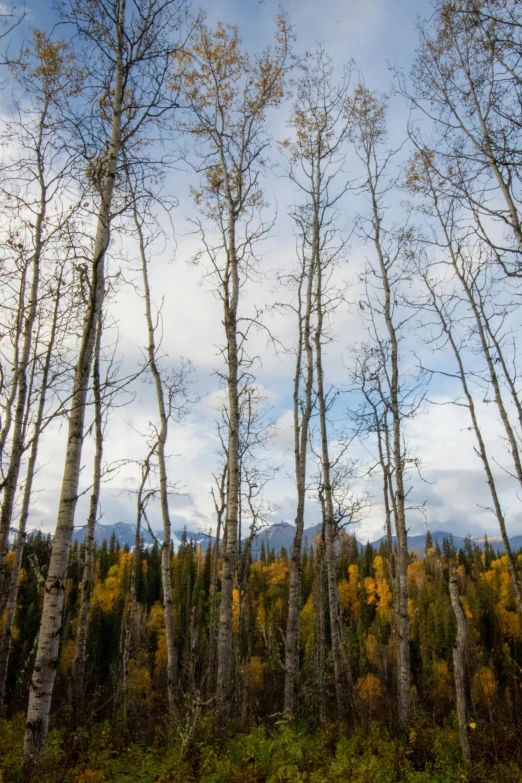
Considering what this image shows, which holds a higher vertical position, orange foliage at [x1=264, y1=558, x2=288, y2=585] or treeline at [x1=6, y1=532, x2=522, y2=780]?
orange foliage at [x1=264, y1=558, x2=288, y2=585]

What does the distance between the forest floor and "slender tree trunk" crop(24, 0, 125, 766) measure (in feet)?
3.14

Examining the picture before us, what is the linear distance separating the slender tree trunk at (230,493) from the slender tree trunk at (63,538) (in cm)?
344

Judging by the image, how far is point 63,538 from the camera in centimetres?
394

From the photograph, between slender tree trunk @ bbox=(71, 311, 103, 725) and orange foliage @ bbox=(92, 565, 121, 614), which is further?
orange foliage @ bbox=(92, 565, 121, 614)

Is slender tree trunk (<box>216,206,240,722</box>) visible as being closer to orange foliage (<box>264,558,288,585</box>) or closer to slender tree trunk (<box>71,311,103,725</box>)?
slender tree trunk (<box>71,311,103,725</box>)

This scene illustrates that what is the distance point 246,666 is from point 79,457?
12.5m

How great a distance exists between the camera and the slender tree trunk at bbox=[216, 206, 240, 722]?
674 cm

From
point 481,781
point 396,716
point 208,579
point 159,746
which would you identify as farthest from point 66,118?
point 208,579

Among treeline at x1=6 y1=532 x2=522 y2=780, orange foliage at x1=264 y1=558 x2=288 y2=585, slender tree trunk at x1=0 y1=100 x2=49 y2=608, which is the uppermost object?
slender tree trunk at x1=0 y1=100 x2=49 y2=608

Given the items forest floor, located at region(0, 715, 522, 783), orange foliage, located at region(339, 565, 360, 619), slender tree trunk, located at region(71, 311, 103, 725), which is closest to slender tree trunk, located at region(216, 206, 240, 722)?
forest floor, located at region(0, 715, 522, 783)

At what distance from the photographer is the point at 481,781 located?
17.2 feet

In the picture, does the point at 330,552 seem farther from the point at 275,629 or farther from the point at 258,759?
the point at 275,629

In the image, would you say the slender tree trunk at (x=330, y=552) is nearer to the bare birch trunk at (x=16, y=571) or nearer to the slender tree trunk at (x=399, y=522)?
the slender tree trunk at (x=399, y=522)

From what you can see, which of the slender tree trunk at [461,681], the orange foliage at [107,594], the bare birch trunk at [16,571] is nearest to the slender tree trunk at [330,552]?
the slender tree trunk at [461,681]
